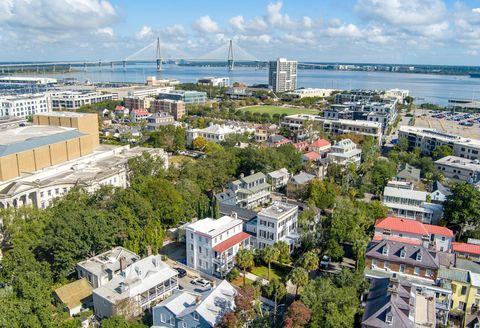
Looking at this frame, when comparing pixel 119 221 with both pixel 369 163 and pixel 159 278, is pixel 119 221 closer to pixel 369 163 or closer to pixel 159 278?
pixel 159 278

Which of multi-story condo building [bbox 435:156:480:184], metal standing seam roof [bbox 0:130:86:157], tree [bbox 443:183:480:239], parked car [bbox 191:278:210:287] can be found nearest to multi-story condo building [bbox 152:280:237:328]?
parked car [bbox 191:278:210:287]

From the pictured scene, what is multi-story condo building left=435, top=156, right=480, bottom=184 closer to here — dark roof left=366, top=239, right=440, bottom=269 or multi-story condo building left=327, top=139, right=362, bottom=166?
multi-story condo building left=327, top=139, right=362, bottom=166

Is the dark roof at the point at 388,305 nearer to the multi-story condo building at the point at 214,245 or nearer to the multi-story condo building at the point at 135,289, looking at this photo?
the multi-story condo building at the point at 214,245

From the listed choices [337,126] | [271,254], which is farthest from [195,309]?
[337,126]

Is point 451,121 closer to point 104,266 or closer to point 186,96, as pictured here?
point 186,96

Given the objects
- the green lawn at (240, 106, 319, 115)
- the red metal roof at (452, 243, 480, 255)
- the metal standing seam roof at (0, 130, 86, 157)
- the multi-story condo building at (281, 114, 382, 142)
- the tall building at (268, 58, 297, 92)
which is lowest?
the red metal roof at (452, 243, 480, 255)

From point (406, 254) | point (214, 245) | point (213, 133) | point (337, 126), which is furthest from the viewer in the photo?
point (337, 126)
